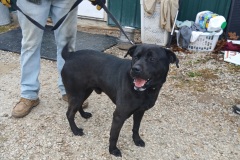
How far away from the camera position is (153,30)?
5777 millimetres

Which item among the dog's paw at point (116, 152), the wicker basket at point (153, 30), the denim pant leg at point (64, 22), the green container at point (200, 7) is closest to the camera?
the dog's paw at point (116, 152)

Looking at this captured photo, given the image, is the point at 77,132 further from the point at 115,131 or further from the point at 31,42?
the point at 31,42

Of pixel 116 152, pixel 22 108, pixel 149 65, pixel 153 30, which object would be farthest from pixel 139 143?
pixel 153 30

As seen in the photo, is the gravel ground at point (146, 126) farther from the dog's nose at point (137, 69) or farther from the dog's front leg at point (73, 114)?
the dog's nose at point (137, 69)

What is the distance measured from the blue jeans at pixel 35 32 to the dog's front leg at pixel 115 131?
117 centimetres

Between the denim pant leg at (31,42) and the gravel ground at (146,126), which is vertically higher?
the denim pant leg at (31,42)

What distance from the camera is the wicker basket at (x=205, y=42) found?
5.48 metres

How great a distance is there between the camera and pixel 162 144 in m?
3.13

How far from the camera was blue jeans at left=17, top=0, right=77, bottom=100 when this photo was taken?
3.04m

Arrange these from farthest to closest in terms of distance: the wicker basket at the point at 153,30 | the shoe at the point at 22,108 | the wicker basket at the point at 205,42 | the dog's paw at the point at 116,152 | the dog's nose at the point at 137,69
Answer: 1. the wicker basket at the point at 153,30
2. the wicker basket at the point at 205,42
3. the shoe at the point at 22,108
4. the dog's paw at the point at 116,152
5. the dog's nose at the point at 137,69

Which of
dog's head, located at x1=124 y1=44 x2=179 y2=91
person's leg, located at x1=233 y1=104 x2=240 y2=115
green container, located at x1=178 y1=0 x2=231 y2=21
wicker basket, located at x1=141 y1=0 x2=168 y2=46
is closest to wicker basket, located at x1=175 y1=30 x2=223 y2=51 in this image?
wicker basket, located at x1=141 y1=0 x2=168 y2=46

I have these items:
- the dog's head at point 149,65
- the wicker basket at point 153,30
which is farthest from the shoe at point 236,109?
the wicker basket at point 153,30

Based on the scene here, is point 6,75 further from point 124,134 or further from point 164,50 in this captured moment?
point 164,50

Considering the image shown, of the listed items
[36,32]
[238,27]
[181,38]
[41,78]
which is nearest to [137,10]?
[181,38]
